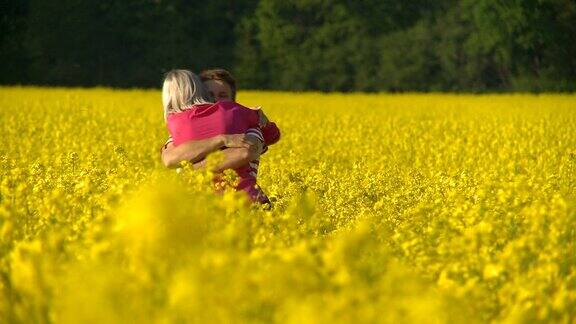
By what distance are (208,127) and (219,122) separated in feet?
0.22

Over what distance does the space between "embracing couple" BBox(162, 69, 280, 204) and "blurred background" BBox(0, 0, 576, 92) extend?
143 feet

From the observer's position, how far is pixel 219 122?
20.7 ft

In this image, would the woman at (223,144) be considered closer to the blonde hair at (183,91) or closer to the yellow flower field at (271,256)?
the blonde hair at (183,91)

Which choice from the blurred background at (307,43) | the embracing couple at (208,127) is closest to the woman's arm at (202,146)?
the embracing couple at (208,127)

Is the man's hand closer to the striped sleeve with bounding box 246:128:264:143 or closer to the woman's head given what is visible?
the striped sleeve with bounding box 246:128:264:143

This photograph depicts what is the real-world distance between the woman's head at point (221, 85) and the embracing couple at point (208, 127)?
0.01 m

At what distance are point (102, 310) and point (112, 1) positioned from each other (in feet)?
182

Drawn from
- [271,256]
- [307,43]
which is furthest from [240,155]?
[307,43]

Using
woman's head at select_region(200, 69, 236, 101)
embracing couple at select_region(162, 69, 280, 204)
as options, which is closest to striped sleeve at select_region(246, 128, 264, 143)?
embracing couple at select_region(162, 69, 280, 204)

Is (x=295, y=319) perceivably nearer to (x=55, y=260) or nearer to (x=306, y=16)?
(x=55, y=260)

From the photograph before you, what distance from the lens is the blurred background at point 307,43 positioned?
166ft

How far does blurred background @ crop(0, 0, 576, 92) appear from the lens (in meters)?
50.7

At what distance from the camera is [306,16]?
2463 inches

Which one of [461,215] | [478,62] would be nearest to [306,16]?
[478,62]
